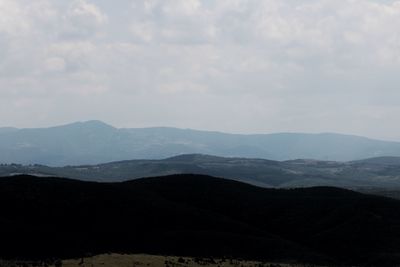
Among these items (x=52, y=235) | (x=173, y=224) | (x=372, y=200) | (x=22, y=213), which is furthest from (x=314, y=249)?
(x=22, y=213)

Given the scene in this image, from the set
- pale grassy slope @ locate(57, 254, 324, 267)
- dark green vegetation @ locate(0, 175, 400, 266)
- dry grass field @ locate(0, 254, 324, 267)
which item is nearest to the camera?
dry grass field @ locate(0, 254, 324, 267)

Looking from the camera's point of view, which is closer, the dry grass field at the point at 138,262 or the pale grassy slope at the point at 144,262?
the dry grass field at the point at 138,262

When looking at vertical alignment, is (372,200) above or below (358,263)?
above

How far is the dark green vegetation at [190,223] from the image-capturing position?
68375mm

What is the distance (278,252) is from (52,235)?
24861 millimetres

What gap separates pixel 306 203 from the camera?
9969cm

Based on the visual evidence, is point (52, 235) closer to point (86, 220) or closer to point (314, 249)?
point (86, 220)

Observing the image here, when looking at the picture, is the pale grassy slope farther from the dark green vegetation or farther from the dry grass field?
the dark green vegetation

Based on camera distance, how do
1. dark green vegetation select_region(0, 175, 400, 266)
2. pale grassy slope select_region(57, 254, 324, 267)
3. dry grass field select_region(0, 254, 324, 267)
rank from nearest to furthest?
1. dry grass field select_region(0, 254, 324, 267)
2. pale grassy slope select_region(57, 254, 324, 267)
3. dark green vegetation select_region(0, 175, 400, 266)

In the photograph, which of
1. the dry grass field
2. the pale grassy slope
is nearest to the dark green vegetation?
the pale grassy slope

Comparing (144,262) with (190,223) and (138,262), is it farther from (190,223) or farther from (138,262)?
(190,223)

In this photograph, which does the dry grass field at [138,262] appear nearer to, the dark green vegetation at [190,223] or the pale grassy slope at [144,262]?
the pale grassy slope at [144,262]

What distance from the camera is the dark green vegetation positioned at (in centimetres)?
6838

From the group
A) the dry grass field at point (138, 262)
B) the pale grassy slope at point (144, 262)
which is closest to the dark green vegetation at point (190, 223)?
the pale grassy slope at point (144, 262)
